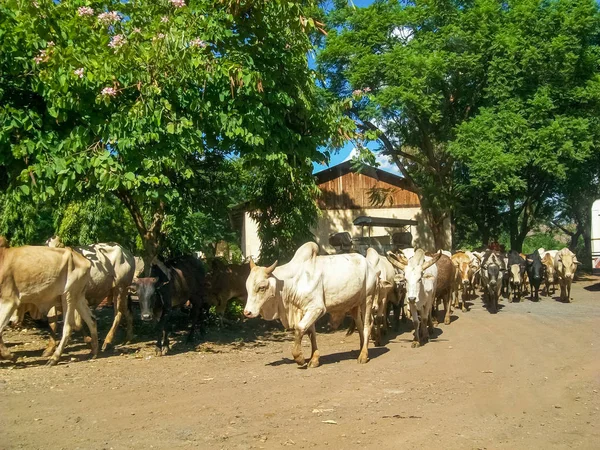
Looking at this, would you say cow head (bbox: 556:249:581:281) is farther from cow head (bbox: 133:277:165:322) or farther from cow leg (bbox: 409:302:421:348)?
cow head (bbox: 133:277:165:322)

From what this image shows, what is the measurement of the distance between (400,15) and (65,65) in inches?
677

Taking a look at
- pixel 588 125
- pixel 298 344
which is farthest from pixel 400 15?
pixel 298 344

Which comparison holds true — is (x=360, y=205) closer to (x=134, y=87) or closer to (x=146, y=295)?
(x=146, y=295)

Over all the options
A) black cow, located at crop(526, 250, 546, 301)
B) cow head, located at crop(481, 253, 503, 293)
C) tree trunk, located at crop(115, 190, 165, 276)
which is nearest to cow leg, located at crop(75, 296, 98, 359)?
tree trunk, located at crop(115, 190, 165, 276)

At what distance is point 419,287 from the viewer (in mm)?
12406

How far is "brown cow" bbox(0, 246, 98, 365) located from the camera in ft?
34.5

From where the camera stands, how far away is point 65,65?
10414 millimetres

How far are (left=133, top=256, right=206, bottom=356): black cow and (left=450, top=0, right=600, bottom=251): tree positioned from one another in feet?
40.8

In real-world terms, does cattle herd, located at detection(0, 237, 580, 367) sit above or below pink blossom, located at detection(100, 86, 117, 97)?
below

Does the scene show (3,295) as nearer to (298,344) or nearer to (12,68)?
(12,68)

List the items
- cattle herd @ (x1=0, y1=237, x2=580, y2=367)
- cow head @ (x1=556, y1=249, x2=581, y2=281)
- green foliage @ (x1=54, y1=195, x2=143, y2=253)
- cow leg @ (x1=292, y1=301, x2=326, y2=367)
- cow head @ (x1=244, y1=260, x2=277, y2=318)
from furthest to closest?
cow head @ (x1=556, y1=249, x2=581, y2=281) < green foliage @ (x1=54, y1=195, x2=143, y2=253) < cattle herd @ (x1=0, y1=237, x2=580, y2=367) < cow leg @ (x1=292, y1=301, x2=326, y2=367) < cow head @ (x1=244, y1=260, x2=277, y2=318)

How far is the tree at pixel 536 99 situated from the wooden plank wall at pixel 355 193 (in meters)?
4.67

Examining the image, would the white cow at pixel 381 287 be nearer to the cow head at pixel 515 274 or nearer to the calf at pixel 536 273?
the cow head at pixel 515 274

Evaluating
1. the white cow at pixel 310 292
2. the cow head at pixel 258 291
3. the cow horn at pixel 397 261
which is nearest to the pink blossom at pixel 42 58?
the white cow at pixel 310 292
